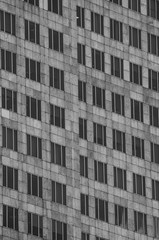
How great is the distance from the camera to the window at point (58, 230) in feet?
652

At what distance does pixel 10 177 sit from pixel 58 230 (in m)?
7.88

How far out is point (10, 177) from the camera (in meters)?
195

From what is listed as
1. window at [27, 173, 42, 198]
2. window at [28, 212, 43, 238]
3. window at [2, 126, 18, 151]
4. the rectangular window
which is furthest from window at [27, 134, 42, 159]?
window at [28, 212, 43, 238]

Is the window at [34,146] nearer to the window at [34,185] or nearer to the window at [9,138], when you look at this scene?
the window at [9,138]

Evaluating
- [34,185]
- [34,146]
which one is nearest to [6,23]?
[34,146]

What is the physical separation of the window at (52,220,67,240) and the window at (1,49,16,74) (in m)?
15.3

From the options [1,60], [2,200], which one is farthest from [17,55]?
[2,200]

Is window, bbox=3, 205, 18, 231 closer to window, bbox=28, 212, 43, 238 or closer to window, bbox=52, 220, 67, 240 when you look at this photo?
window, bbox=28, 212, 43, 238

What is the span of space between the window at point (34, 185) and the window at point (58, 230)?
3302mm

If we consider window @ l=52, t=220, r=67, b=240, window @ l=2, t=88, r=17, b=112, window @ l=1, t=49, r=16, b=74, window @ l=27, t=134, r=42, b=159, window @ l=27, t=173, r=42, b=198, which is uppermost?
window @ l=1, t=49, r=16, b=74

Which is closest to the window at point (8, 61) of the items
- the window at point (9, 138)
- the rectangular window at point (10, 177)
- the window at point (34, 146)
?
the window at point (9, 138)

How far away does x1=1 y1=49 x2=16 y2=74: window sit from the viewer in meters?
198

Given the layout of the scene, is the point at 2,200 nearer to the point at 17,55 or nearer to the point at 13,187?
the point at 13,187

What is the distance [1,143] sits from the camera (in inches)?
7682
